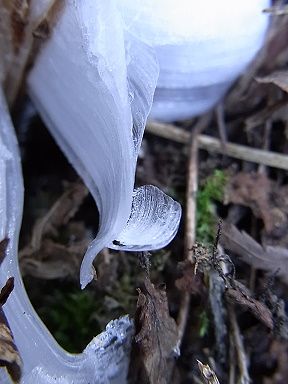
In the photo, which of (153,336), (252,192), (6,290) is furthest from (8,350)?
(252,192)

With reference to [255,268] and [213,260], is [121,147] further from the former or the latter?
[255,268]

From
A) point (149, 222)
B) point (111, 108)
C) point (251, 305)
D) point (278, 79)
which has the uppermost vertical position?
point (278, 79)

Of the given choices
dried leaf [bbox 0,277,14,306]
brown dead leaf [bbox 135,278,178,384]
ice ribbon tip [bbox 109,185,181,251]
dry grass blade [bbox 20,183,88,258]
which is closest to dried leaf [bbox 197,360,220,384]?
brown dead leaf [bbox 135,278,178,384]

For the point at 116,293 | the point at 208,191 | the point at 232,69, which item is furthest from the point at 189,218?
the point at 232,69

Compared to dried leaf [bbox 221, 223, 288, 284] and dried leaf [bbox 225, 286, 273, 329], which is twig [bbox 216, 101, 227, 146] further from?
dried leaf [bbox 225, 286, 273, 329]

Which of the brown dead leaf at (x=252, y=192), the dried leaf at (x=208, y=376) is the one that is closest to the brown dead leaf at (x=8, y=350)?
the dried leaf at (x=208, y=376)

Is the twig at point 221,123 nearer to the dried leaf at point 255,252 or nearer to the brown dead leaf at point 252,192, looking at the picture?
the brown dead leaf at point 252,192

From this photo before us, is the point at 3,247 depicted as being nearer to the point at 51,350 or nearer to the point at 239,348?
the point at 51,350
